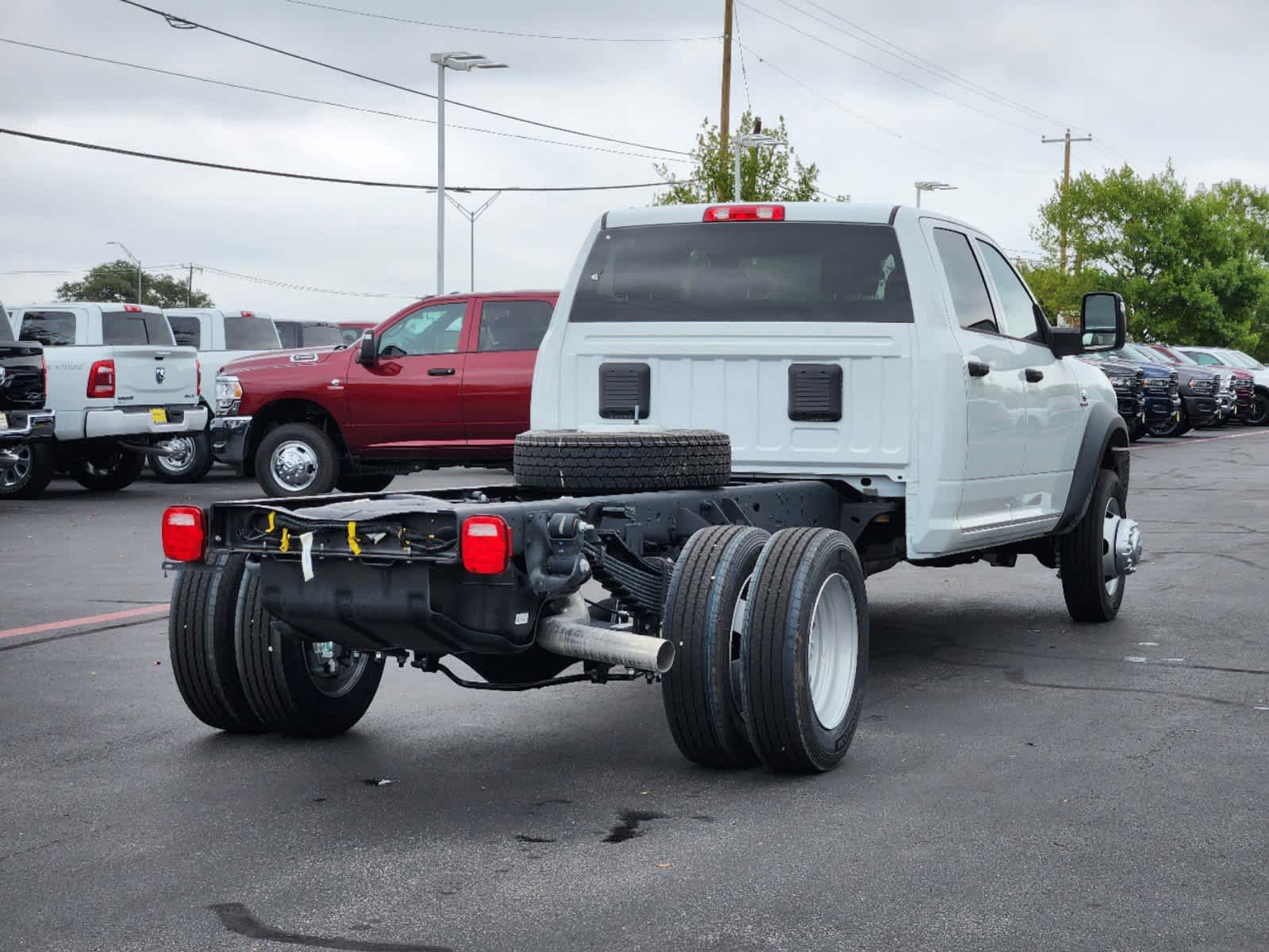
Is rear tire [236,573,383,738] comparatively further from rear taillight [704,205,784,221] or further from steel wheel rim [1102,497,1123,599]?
steel wheel rim [1102,497,1123,599]

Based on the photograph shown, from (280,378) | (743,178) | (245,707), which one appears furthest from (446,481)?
(743,178)

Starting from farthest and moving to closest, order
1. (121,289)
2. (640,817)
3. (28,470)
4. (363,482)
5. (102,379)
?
(121,289), (363,482), (28,470), (102,379), (640,817)

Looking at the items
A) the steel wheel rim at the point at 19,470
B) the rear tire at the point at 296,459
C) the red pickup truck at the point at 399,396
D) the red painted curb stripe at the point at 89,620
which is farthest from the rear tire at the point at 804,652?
the steel wheel rim at the point at 19,470

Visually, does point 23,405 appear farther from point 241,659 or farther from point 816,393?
point 241,659

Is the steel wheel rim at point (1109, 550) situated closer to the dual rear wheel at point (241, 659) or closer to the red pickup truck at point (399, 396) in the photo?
the dual rear wheel at point (241, 659)

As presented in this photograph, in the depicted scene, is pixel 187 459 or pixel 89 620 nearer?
pixel 89 620

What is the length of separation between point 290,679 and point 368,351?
11.2 metres

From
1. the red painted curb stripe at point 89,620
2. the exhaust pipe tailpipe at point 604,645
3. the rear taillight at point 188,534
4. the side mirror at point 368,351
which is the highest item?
the side mirror at point 368,351

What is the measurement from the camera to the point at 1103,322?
28.1 feet

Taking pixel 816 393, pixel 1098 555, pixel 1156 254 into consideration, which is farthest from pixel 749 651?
pixel 1156 254

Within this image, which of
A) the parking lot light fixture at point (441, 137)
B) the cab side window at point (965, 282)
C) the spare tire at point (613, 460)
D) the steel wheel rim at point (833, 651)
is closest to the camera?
the steel wheel rim at point (833, 651)

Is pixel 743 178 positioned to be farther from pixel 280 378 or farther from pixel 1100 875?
pixel 1100 875

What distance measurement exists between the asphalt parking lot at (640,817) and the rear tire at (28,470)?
9600 millimetres

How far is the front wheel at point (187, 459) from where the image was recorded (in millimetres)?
20125
